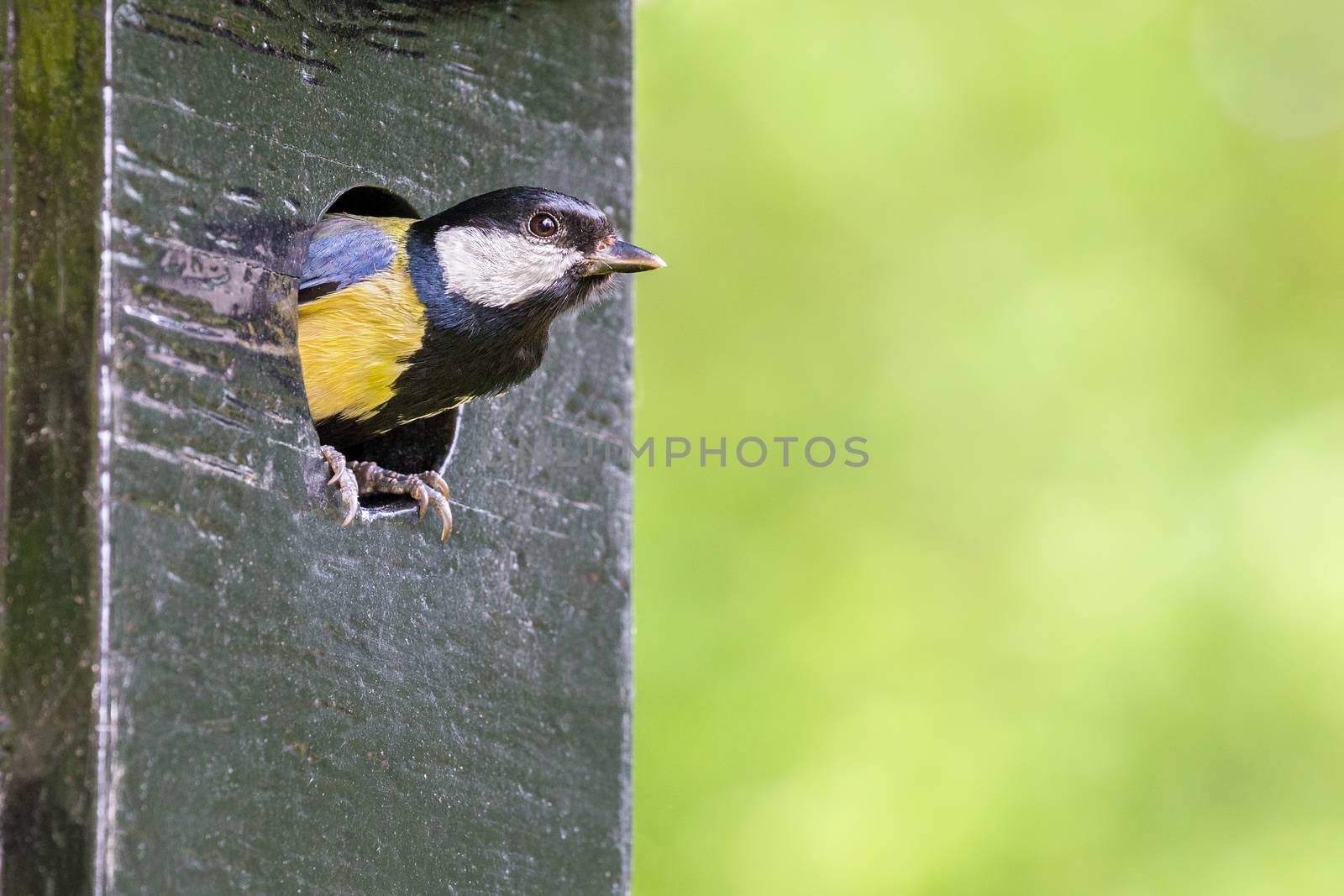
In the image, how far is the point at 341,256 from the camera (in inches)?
110

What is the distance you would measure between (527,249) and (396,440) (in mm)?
477

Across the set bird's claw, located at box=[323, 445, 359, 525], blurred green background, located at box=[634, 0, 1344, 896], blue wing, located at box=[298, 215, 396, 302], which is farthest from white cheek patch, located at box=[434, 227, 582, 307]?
blurred green background, located at box=[634, 0, 1344, 896]

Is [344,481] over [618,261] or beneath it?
beneath

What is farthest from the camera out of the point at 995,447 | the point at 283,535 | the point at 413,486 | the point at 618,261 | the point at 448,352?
the point at 995,447

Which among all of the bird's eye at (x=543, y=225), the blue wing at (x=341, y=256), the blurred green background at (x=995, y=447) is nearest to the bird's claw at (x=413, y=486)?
the blue wing at (x=341, y=256)

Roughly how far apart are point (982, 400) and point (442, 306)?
4.22m

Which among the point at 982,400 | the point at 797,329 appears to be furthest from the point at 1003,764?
the point at 797,329

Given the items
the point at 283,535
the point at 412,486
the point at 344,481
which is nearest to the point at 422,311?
the point at 412,486

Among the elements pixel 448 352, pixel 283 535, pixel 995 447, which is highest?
pixel 448 352

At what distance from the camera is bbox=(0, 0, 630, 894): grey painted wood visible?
85.4 inches

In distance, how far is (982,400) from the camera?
678cm

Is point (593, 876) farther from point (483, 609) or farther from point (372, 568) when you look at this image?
point (372, 568)

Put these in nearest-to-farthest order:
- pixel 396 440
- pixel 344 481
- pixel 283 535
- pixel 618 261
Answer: pixel 283 535 < pixel 344 481 < pixel 618 261 < pixel 396 440

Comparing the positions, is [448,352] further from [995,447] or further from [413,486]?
[995,447]
